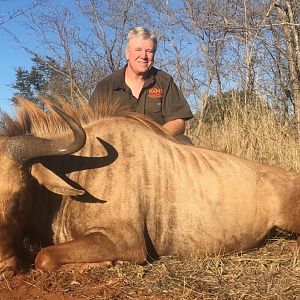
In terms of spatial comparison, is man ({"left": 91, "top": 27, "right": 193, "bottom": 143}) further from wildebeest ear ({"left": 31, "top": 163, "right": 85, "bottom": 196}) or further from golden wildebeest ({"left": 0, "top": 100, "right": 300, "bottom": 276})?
wildebeest ear ({"left": 31, "top": 163, "right": 85, "bottom": 196})

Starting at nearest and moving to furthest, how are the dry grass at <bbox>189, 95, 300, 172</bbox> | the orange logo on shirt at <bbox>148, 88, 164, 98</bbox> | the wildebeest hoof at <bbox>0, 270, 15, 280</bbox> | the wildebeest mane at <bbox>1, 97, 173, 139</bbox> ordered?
the wildebeest hoof at <bbox>0, 270, 15, 280</bbox>, the wildebeest mane at <bbox>1, 97, 173, 139</bbox>, the orange logo on shirt at <bbox>148, 88, 164, 98</bbox>, the dry grass at <bbox>189, 95, 300, 172</bbox>

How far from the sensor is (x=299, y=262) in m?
3.42

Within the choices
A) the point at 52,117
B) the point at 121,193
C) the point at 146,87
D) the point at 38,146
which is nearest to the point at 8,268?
the point at 38,146

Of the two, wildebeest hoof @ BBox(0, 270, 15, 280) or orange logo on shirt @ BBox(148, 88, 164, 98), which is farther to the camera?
orange logo on shirt @ BBox(148, 88, 164, 98)

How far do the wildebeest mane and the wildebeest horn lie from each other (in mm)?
369

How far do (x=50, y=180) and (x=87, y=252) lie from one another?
1.77 ft

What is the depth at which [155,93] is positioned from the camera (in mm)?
5375

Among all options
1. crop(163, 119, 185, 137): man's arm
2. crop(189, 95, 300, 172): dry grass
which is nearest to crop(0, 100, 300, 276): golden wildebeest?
crop(163, 119, 185, 137): man's arm

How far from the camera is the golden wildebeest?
322 cm

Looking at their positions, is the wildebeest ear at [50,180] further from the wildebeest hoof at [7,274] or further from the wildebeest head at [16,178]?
the wildebeest hoof at [7,274]

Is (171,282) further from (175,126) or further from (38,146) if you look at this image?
(175,126)

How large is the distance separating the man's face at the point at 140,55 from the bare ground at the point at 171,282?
2360 millimetres

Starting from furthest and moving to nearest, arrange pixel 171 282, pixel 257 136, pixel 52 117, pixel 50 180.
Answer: pixel 257 136, pixel 52 117, pixel 50 180, pixel 171 282

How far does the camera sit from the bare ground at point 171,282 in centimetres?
283
